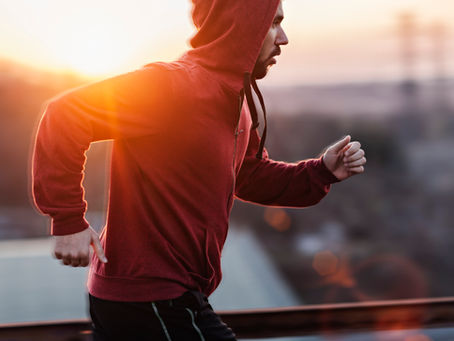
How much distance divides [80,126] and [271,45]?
544 mm

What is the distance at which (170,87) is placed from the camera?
1.21 metres

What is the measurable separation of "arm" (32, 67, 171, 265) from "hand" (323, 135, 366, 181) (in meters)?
0.61

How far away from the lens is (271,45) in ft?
4.68

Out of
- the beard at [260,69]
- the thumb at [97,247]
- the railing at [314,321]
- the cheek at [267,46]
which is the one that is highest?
the cheek at [267,46]

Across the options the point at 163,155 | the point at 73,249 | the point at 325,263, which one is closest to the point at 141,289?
the point at 73,249

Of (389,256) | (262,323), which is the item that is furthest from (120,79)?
(389,256)

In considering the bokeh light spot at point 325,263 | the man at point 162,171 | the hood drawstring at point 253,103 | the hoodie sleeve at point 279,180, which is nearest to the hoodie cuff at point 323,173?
the hoodie sleeve at point 279,180

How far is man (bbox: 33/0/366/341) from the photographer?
1.17 metres

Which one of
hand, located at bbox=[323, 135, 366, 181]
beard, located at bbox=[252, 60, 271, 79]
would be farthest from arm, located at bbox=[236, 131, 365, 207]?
beard, located at bbox=[252, 60, 271, 79]

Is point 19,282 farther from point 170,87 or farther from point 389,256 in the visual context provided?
point 389,256

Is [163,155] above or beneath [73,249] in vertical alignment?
above

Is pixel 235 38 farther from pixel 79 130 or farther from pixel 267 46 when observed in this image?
pixel 79 130

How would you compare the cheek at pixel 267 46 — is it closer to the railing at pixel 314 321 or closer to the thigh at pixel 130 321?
the thigh at pixel 130 321

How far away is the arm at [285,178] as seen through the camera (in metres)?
1.67
